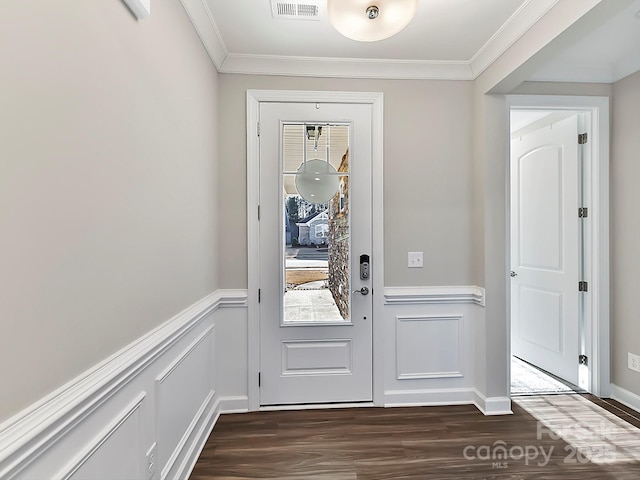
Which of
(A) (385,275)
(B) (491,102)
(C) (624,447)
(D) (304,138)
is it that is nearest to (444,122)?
(B) (491,102)

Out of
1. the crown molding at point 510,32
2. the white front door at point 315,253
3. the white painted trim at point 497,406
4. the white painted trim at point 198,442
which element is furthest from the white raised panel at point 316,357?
the crown molding at point 510,32

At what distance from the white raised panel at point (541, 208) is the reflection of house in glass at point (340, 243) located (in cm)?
188

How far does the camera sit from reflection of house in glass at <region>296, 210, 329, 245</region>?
2.41 meters

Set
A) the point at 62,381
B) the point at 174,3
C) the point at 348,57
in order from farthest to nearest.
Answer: the point at 348,57
the point at 174,3
the point at 62,381

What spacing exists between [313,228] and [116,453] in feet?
5.48

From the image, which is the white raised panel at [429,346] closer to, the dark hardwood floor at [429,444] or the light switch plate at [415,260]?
the dark hardwood floor at [429,444]

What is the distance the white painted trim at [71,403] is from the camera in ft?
2.20

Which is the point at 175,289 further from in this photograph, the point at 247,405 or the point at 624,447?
the point at 624,447

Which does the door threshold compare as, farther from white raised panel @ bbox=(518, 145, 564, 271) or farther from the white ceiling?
the white ceiling

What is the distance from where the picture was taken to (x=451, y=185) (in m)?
2.45

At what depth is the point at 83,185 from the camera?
918 millimetres

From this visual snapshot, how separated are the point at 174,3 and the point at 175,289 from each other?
4.39ft

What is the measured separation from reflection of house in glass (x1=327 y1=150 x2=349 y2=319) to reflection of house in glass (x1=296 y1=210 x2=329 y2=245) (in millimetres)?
51

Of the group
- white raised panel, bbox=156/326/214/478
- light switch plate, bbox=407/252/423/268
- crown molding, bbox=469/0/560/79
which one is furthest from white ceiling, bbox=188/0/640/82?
white raised panel, bbox=156/326/214/478
